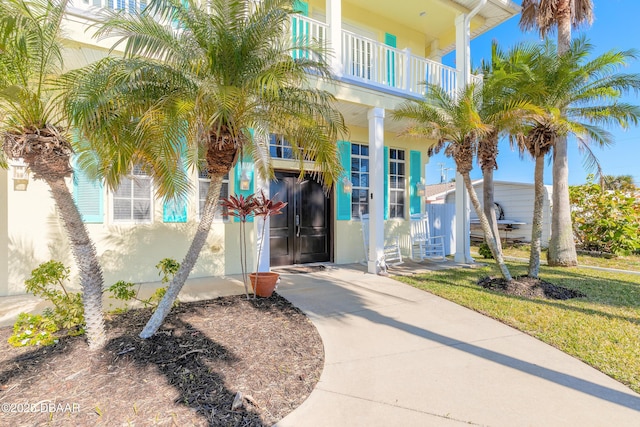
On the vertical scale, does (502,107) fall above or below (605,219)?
above

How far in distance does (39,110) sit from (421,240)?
8.13 m

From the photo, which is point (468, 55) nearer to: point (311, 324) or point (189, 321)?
point (311, 324)

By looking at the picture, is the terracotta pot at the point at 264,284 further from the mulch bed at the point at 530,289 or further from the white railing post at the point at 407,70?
the white railing post at the point at 407,70

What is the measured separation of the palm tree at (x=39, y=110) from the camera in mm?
2545

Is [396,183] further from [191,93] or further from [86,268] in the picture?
[86,268]

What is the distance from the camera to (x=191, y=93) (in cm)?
322

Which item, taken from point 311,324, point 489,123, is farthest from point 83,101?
point 489,123

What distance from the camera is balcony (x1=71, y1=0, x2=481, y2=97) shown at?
6.24m

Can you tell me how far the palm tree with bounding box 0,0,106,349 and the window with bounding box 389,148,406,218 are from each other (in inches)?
299

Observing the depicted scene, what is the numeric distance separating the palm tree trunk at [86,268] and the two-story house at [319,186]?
4.41 ft

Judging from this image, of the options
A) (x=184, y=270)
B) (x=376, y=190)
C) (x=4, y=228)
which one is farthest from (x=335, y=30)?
(x=4, y=228)

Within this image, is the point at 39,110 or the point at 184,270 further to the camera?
the point at 184,270

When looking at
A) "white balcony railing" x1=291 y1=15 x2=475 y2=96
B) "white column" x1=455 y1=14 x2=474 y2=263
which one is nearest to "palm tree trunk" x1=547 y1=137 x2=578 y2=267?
"white column" x1=455 y1=14 x2=474 y2=263

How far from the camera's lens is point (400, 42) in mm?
9211
